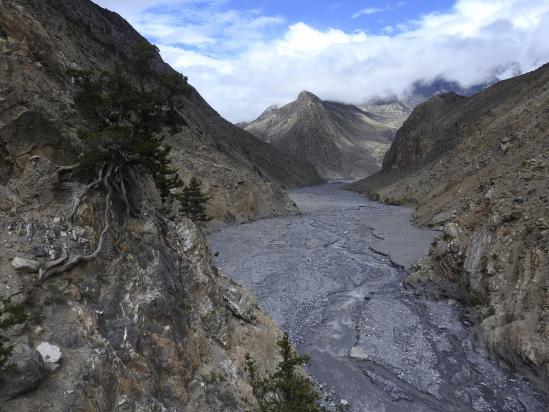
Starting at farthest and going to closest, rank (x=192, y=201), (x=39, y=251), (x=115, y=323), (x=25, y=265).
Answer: (x=192, y=201) < (x=115, y=323) < (x=39, y=251) < (x=25, y=265)

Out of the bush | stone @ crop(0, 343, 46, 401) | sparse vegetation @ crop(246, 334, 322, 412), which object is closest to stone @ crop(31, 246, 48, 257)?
stone @ crop(0, 343, 46, 401)

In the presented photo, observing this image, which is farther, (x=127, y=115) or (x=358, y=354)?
(x=358, y=354)

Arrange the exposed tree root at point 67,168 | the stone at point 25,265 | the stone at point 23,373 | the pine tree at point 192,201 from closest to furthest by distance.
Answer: the stone at point 23,373, the stone at point 25,265, the exposed tree root at point 67,168, the pine tree at point 192,201

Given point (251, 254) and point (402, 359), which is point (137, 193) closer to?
point (402, 359)

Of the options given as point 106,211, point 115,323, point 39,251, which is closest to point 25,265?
point 39,251

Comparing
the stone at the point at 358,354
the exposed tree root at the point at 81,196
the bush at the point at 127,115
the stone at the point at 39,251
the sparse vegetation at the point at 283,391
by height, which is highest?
the bush at the point at 127,115

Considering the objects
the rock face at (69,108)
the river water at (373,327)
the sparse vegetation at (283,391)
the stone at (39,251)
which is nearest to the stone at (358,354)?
the river water at (373,327)

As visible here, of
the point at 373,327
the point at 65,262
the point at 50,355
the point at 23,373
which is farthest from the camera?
the point at 373,327

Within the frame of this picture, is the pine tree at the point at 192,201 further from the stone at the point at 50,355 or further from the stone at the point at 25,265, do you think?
the stone at the point at 50,355

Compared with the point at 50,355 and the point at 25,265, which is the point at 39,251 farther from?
the point at 50,355
